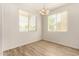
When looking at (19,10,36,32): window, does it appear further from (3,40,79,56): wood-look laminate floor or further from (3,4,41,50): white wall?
(3,40,79,56): wood-look laminate floor

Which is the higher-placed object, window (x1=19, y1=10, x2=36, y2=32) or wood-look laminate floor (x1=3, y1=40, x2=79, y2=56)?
window (x1=19, y1=10, x2=36, y2=32)

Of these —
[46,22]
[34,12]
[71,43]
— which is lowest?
[71,43]

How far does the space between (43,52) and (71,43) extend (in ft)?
1.84

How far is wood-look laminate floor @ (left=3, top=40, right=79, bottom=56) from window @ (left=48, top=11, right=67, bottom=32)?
310 millimetres

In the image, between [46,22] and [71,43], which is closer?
[71,43]

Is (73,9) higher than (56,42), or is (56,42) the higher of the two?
(73,9)

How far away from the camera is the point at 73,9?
1768 mm

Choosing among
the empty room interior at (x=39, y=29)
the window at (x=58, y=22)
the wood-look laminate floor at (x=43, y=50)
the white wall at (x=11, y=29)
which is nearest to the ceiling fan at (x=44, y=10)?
the empty room interior at (x=39, y=29)

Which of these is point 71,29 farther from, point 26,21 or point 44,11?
point 26,21

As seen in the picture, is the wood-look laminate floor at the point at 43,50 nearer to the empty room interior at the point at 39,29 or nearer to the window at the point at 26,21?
the empty room interior at the point at 39,29

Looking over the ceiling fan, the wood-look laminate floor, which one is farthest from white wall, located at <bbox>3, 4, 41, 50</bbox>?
the ceiling fan

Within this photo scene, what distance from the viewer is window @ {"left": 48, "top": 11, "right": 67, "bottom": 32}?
180 cm

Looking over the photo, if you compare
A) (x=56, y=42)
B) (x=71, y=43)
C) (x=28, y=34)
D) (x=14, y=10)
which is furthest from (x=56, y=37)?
(x=14, y=10)

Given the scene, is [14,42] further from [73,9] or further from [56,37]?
[73,9]
